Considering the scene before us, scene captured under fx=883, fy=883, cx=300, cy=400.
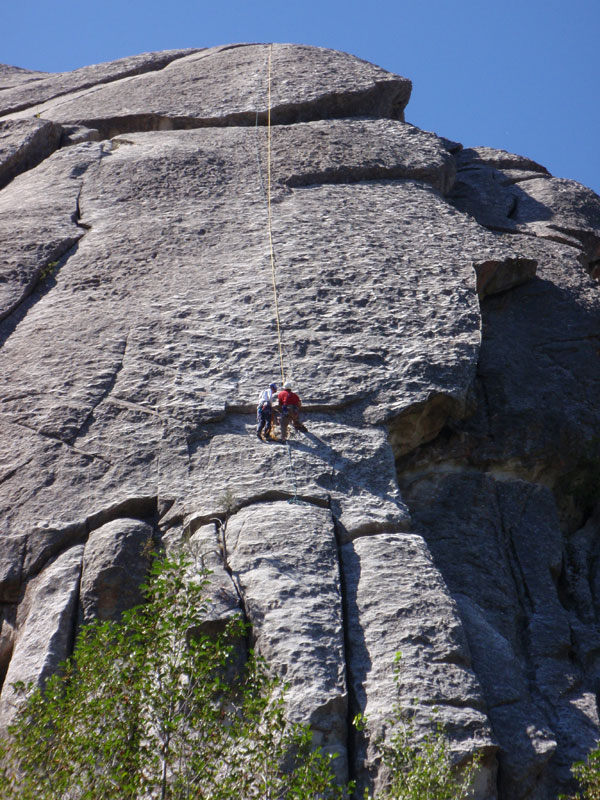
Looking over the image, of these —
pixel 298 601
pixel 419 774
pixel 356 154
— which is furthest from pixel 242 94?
pixel 419 774

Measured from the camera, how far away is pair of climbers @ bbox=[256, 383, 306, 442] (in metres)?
12.4

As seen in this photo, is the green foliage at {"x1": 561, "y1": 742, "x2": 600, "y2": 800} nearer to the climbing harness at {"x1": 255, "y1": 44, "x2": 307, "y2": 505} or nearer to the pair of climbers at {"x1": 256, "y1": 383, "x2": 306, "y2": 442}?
the climbing harness at {"x1": 255, "y1": 44, "x2": 307, "y2": 505}

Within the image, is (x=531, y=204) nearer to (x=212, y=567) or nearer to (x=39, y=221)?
(x=39, y=221)

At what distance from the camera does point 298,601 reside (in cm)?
1018

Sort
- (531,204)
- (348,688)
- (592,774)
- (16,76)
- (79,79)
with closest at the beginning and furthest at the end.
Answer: (592,774) < (348,688) < (531,204) < (79,79) < (16,76)

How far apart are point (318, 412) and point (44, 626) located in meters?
4.90

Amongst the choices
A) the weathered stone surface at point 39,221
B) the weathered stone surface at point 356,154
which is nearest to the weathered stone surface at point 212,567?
the weathered stone surface at point 39,221

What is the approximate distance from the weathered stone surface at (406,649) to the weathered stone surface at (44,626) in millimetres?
3330

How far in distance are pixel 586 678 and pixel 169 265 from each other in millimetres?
9330

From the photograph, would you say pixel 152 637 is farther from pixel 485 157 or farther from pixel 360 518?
pixel 485 157

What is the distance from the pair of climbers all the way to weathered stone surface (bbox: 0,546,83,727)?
2987 mm

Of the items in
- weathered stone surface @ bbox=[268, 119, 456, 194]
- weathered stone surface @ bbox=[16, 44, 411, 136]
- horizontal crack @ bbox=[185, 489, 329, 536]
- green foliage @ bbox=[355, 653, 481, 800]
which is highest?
weathered stone surface @ bbox=[16, 44, 411, 136]

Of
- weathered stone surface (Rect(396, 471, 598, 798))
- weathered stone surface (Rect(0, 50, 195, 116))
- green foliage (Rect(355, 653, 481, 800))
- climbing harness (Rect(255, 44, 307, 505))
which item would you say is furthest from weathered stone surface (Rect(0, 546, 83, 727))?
weathered stone surface (Rect(0, 50, 195, 116))

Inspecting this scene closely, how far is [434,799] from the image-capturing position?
23.4 ft
